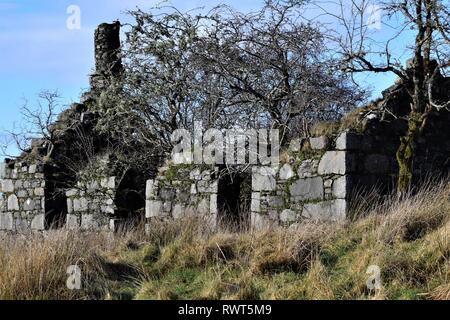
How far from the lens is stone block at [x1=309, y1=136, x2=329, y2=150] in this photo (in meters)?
8.59

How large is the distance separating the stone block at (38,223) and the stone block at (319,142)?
6.66 m

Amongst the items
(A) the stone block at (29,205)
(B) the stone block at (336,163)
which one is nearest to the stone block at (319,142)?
(B) the stone block at (336,163)

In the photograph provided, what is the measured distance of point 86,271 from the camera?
6.04 meters

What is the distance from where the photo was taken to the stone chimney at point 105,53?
14.1m

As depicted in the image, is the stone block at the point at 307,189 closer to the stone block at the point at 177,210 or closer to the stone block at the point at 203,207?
the stone block at the point at 203,207

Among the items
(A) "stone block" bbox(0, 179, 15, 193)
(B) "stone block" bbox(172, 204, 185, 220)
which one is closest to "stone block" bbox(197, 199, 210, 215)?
(B) "stone block" bbox(172, 204, 185, 220)

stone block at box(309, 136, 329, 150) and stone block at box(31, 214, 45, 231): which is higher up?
stone block at box(309, 136, 329, 150)

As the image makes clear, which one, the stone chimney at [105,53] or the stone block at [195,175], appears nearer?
the stone block at [195,175]

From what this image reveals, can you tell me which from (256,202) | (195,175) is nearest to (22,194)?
(195,175)

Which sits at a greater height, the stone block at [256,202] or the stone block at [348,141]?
the stone block at [348,141]

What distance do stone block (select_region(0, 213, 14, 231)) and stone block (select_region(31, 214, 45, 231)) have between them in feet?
3.04

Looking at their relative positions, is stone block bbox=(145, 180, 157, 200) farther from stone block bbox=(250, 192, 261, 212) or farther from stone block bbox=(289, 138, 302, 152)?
stone block bbox=(289, 138, 302, 152)

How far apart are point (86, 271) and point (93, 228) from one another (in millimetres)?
5731

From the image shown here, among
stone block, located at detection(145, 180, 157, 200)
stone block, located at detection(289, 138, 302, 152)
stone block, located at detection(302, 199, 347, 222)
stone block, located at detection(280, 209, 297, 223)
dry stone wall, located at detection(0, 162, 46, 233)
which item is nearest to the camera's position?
stone block, located at detection(302, 199, 347, 222)
